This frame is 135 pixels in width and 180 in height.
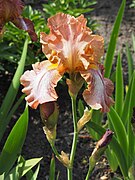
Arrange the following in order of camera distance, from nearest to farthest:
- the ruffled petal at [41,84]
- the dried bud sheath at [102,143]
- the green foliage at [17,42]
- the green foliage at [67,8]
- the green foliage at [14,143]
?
1. the ruffled petal at [41,84]
2. the dried bud sheath at [102,143]
3. the green foliage at [14,143]
4. the green foliage at [17,42]
5. the green foliage at [67,8]

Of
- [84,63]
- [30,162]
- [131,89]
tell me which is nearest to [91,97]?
[84,63]

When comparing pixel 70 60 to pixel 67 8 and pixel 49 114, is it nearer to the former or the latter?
pixel 49 114

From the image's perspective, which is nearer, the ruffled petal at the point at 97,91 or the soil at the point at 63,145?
the ruffled petal at the point at 97,91

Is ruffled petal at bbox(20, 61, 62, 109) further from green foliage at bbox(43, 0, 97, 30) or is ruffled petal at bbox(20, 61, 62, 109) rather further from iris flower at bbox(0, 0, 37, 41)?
green foliage at bbox(43, 0, 97, 30)

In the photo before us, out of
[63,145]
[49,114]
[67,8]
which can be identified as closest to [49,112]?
[49,114]

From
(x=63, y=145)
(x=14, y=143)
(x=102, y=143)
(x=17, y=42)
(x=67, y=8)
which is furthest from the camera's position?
(x=67, y=8)

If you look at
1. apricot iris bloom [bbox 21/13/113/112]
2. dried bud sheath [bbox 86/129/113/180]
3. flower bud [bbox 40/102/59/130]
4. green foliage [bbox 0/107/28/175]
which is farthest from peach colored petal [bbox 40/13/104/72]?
green foliage [bbox 0/107/28/175]

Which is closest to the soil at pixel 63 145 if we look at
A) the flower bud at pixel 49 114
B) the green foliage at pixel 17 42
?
the green foliage at pixel 17 42

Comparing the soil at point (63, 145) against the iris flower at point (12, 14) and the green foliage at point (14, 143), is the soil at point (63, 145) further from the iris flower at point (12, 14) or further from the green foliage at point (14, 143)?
the iris flower at point (12, 14)

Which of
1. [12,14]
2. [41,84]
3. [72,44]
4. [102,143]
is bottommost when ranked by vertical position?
[102,143]
